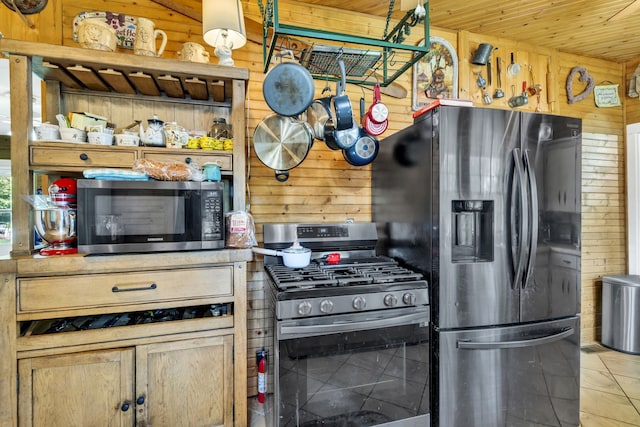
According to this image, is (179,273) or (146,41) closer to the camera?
(179,273)

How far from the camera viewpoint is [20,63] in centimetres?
134

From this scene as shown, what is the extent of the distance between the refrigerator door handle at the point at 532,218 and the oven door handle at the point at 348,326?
0.61m

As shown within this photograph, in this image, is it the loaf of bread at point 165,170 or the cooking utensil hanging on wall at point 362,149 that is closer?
the loaf of bread at point 165,170

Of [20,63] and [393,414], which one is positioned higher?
[20,63]

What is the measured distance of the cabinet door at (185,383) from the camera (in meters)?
1.38

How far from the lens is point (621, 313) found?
109 inches

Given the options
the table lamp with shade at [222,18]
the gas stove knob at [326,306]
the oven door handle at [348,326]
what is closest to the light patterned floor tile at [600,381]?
the oven door handle at [348,326]

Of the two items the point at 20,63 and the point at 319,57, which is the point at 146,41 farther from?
the point at 319,57

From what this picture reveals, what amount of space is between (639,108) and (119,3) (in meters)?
4.53

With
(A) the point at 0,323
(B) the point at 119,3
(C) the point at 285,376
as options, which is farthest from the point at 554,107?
(A) the point at 0,323

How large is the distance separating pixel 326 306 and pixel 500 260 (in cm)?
96

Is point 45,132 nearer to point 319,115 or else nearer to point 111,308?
point 111,308

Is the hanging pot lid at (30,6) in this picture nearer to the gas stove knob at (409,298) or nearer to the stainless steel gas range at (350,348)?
the stainless steel gas range at (350,348)

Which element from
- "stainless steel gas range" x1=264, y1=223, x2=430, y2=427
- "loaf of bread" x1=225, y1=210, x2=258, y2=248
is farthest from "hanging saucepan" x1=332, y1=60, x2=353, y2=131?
"stainless steel gas range" x1=264, y1=223, x2=430, y2=427
